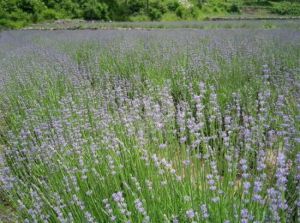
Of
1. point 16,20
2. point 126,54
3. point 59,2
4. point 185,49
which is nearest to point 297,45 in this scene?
point 185,49

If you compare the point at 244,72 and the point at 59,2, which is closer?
the point at 244,72

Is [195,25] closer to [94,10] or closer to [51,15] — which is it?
[94,10]

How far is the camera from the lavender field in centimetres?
167

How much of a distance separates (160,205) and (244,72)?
8.71ft

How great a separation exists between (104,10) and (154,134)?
765 inches

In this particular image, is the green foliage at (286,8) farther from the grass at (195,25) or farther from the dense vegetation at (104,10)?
the grass at (195,25)

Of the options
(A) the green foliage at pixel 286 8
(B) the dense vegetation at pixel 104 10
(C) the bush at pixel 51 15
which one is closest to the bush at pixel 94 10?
(B) the dense vegetation at pixel 104 10

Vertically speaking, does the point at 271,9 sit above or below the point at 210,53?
below

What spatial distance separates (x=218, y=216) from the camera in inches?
60.4

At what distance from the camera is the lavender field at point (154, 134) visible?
5.48ft

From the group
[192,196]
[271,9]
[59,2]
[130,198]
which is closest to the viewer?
[192,196]

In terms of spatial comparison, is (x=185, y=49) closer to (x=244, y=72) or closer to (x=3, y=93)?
(x=244, y=72)

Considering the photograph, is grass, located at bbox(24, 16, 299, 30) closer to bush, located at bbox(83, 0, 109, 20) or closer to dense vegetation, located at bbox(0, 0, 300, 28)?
dense vegetation, located at bbox(0, 0, 300, 28)

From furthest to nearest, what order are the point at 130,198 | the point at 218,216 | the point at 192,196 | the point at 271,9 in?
the point at 271,9 → the point at 130,198 → the point at 192,196 → the point at 218,216
